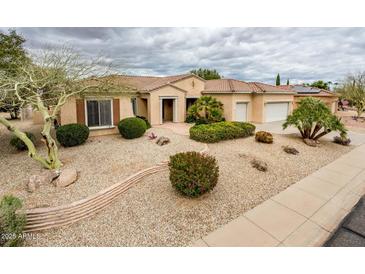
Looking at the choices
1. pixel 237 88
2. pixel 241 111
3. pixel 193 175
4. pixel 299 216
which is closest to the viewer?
pixel 299 216

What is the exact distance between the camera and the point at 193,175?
5820mm

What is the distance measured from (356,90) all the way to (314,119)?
23356 mm

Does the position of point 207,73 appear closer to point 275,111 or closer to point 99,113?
point 275,111

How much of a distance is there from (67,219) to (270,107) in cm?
2018

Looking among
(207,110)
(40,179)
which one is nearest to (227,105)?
(207,110)

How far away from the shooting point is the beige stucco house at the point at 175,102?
13312mm

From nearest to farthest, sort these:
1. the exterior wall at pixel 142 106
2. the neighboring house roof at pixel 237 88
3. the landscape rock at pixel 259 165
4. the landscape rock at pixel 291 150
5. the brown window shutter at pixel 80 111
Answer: the landscape rock at pixel 259 165 < the landscape rock at pixel 291 150 < the brown window shutter at pixel 80 111 < the exterior wall at pixel 142 106 < the neighboring house roof at pixel 237 88

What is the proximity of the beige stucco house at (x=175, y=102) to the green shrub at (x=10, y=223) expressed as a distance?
8914 millimetres

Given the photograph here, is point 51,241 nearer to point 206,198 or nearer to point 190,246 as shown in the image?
point 190,246

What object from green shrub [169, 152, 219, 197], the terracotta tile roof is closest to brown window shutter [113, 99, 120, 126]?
the terracotta tile roof

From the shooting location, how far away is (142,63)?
12.1m

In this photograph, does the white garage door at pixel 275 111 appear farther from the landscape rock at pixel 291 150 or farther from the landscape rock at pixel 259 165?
the landscape rock at pixel 259 165

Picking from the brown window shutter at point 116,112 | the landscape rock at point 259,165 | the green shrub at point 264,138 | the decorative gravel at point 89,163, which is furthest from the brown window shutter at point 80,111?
the green shrub at point 264,138
